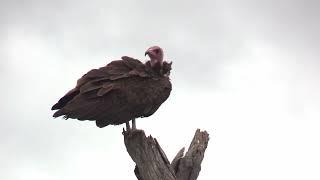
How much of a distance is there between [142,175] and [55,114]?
6.87 ft

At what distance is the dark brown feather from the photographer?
26.8 feet

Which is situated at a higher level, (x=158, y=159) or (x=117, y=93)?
(x=117, y=93)

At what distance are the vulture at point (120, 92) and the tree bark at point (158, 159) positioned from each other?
0.61 m

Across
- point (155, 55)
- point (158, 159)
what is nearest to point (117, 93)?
point (155, 55)

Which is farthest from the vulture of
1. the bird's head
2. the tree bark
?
the tree bark

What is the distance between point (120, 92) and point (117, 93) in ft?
0.24

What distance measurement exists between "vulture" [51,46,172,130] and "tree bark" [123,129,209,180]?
607 mm

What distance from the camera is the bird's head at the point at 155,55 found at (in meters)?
8.74

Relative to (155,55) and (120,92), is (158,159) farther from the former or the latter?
(155,55)

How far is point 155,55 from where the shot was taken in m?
8.75

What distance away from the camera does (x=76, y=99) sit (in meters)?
8.14

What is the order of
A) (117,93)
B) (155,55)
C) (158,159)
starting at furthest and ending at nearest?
1. (155,55)
2. (117,93)
3. (158,159)

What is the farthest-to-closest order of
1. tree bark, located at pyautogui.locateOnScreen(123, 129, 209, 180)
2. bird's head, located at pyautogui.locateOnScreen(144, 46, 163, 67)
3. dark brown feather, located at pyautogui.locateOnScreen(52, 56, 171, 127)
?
bird's head, located at pyautogui.locateOnScreen(144, 46, 163, 67) < dark brown feather, located at pyautogui.locateOnScreen(52, 56, 171, 127) < tree bark, located at pyautogui.locateOnScreen(123, 129, 209, 180)

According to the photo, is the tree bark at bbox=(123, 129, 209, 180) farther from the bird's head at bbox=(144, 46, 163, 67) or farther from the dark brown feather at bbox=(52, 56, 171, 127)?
the bird's head at bbox=(144, 46, 163, 67)
